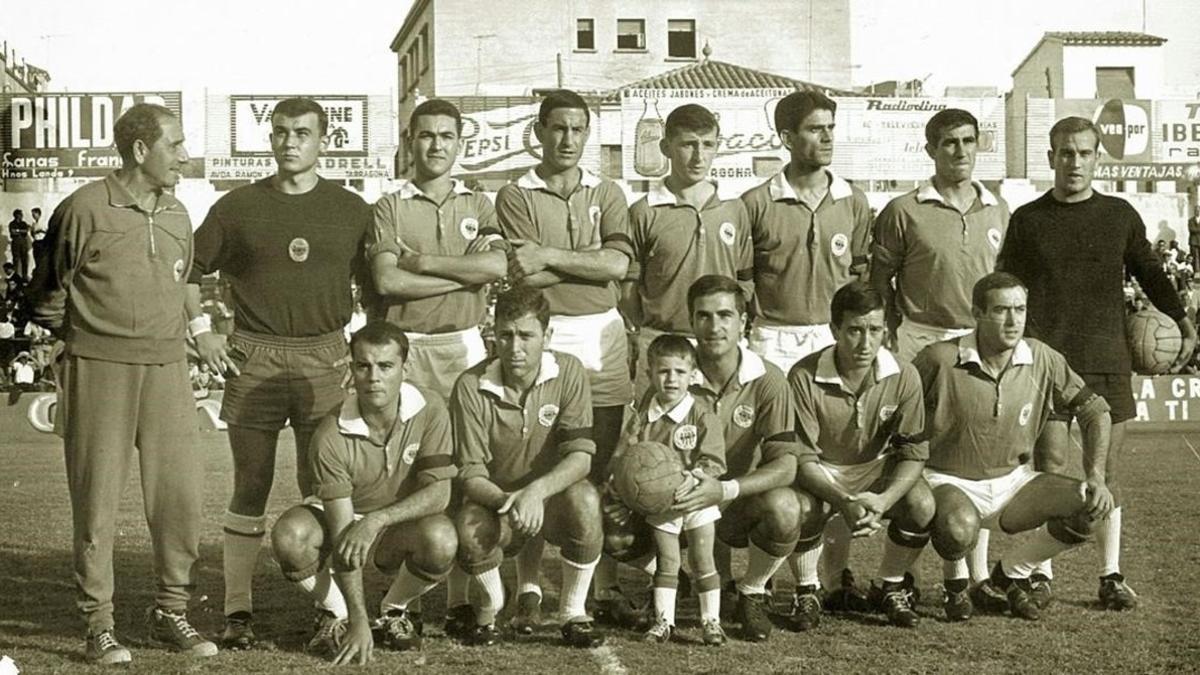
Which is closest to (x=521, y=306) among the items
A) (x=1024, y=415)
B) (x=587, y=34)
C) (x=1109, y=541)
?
(x=1024, y=415)

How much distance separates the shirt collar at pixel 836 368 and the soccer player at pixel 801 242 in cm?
31

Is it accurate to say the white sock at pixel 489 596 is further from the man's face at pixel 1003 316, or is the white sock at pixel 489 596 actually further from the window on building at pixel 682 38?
the window on building at pixel 682 38

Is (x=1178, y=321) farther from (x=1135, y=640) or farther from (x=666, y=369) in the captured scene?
(x=666, y=369)

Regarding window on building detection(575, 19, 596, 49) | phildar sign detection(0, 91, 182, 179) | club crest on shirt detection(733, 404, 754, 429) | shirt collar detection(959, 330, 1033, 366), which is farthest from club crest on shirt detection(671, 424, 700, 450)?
window on building detection(575, 19, 596, 49)

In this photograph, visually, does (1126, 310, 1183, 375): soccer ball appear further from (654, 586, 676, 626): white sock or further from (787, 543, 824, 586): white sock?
(654, 586, 676, 626): white sock

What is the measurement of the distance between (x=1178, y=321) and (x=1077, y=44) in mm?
36608

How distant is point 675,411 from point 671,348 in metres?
0.27

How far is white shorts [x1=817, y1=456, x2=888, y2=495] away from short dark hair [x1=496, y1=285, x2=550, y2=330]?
4.51ft

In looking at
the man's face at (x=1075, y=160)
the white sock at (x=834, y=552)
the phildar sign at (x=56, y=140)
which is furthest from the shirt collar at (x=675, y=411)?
the phildar sign at (x=56, y=140)

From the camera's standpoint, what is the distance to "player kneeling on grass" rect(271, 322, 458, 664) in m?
5.32

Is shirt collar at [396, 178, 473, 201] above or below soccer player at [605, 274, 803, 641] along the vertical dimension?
above

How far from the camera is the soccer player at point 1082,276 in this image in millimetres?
6348

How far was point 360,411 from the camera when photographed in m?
5.50

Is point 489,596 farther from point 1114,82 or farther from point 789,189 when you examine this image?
point 1114,82
